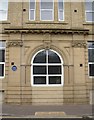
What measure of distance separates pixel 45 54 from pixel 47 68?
100cm

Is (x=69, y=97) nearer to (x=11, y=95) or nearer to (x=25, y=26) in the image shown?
(x=11, y=95)

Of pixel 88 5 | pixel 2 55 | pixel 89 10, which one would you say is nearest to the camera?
pixel 2 55

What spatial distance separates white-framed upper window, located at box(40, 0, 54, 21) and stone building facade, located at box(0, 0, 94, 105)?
73 millimetres

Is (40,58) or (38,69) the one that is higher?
(40,58)

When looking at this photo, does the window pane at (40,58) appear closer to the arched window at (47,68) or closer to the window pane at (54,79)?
the arched window at (47,68)

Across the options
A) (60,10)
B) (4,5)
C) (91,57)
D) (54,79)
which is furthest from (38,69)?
(4,5)

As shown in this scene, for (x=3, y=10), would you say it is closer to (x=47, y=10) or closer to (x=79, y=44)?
(x=47, y=10)

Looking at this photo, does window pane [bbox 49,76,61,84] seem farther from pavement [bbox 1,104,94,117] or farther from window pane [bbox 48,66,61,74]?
pavement [bbox 1,104,94,117]

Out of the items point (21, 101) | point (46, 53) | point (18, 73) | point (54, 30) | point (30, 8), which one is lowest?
point (21, 101)

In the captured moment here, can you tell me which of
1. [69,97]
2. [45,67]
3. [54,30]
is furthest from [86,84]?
[54,30]

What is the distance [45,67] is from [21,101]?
290cm

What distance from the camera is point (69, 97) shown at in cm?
1936

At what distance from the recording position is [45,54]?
782 inches

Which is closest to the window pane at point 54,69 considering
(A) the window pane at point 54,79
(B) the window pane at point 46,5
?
(A) the window pane at point 54,79
